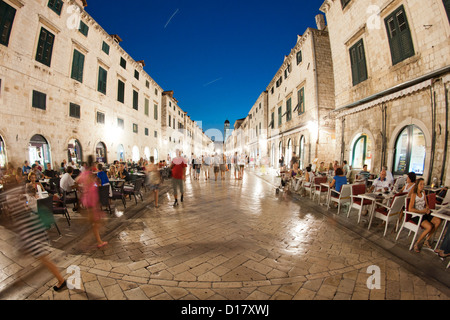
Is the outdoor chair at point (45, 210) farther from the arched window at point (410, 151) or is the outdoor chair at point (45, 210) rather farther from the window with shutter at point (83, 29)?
the window with shutter at point (83, 29)

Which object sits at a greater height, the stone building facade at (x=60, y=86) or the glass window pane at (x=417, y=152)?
the stone building facade at (x=60, y=86)

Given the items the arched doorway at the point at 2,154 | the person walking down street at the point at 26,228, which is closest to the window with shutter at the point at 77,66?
the arched doorway at the point at 2,154

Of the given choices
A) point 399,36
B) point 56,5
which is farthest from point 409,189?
point 56,5

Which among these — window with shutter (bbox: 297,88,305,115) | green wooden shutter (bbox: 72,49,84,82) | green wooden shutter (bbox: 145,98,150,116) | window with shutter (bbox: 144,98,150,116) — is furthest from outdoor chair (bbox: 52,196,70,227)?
green wooden shutter (bbox: 145,98,150,116)

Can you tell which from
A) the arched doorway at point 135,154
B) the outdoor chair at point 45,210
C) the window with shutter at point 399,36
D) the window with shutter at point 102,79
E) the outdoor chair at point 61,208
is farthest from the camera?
the arched doorway at point 135,154

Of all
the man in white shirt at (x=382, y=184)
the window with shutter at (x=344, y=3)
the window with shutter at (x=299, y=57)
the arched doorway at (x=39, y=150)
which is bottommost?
the man in white shirt at (x=382, y=184)

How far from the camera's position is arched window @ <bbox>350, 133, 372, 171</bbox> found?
867 centimetres

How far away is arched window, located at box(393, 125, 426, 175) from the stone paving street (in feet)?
14.0

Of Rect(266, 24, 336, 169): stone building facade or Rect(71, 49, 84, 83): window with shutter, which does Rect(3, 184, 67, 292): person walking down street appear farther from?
Rect(266, 24, 336, 169): stone building facade

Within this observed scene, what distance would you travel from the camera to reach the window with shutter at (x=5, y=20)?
25.0 feet

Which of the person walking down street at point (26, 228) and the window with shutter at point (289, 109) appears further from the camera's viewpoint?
the window with shutter at point (289, 109)

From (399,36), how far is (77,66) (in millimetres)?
16639

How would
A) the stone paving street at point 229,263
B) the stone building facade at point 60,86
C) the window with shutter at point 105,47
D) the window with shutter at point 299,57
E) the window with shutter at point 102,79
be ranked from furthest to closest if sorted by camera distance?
1. the window with shutter at point 299,57
2. the window with shutter at point 105,47
3. the window with shutter at point 102,79
4. the stone building facade at point 60,86
5. the stone paving street at point 229,263
